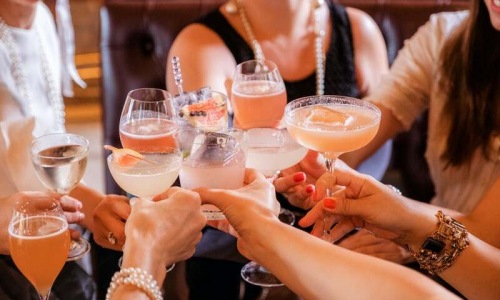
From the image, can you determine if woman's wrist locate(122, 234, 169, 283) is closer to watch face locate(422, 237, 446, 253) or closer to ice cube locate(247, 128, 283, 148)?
ice cube locate(247, 128, 283, 148)

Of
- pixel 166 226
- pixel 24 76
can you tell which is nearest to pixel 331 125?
pixel 166 226

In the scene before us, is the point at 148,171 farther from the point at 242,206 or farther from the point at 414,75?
the point at 414,75

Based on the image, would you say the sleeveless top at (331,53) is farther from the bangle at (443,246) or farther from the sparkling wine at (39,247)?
the sparkling wine at (39,247)

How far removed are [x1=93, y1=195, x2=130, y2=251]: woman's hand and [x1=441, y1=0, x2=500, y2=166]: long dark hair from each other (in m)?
1.01

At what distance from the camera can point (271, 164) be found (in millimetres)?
1376

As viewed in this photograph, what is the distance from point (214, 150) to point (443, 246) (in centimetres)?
Answer: 49

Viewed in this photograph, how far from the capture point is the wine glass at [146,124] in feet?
4.17

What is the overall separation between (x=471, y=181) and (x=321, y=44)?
66 cm

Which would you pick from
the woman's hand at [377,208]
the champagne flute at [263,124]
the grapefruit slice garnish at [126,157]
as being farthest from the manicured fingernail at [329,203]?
the grapefruit slice garnish at [126,157]

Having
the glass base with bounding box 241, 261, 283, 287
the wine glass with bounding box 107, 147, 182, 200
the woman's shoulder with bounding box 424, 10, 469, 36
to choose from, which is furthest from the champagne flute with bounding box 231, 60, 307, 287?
the woman's shoulder with bounding box 424, 10, 469, 36

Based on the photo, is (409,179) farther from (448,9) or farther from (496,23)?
(496,23)

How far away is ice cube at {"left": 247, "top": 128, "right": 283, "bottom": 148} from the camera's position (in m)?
1.40

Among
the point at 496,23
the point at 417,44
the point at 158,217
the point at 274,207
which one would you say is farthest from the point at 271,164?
the point at 417,44

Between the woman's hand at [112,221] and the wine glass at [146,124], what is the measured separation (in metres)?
0.15
